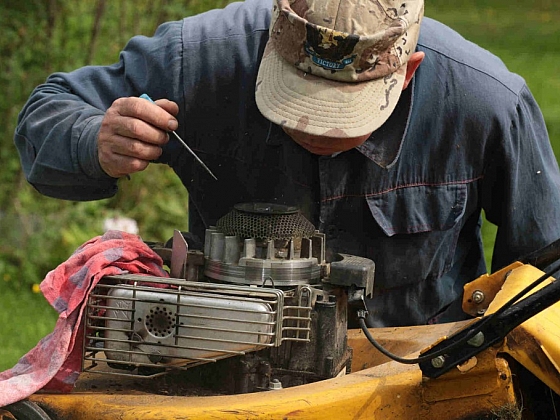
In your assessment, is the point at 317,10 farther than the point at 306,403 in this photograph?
Yes

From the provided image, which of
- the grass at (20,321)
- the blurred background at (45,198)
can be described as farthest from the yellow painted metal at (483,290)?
the blurred background at (45,198)

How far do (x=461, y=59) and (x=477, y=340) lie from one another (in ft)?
3.81

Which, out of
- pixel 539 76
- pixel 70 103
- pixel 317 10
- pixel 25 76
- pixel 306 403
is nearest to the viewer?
pixel 306 403

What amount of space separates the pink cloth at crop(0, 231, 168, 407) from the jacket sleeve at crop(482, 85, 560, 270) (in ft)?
3.62

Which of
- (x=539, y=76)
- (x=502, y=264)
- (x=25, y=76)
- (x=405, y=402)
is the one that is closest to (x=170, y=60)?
(x=502, y=264)

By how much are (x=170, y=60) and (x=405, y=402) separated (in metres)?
1.31

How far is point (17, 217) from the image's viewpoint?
17.3 ft

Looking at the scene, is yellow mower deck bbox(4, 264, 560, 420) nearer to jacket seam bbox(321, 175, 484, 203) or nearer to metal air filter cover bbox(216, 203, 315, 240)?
metal air filter cover bbox(216, 203, 315, 240)

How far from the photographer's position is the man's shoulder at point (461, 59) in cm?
289

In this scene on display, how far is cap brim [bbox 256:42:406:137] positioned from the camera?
2338 mm

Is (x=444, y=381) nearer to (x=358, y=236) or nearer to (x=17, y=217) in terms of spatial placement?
(x=358, y=236)

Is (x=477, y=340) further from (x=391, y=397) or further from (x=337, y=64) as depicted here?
(x=337, y=64)

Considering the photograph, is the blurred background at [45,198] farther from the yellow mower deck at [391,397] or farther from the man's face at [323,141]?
the yellow mower deck at [391,397]

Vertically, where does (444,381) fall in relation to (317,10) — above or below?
below
